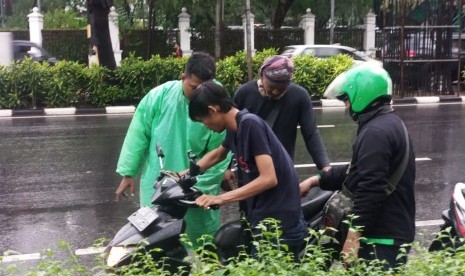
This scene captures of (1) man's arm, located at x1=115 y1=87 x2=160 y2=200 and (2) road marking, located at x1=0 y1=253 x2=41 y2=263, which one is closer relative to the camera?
(1) man's arm, located at x1=115 y1=87 x2=160 y2=200

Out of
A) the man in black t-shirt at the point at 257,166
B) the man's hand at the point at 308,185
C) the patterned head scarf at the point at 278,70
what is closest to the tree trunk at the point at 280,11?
the patterned head scarf at the point at 278,70

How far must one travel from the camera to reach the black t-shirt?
10.7 feet

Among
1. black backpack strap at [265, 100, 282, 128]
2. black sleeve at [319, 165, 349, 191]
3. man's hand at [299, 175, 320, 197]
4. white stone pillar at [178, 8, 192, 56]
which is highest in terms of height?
white stone pillar at [178, 8, 192, 56]

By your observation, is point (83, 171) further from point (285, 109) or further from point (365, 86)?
point (365, 86)

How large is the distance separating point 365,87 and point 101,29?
47.5 feet

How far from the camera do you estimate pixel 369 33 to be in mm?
26750

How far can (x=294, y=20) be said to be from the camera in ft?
104

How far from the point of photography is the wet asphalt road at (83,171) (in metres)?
6.48

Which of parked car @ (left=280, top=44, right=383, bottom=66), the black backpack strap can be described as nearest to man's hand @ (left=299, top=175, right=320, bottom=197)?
the black backpack strap

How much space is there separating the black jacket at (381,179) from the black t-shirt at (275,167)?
11.1 inches

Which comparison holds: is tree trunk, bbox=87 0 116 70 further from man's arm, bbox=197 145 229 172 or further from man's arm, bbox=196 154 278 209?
man's arm, bbox=196 154 278 209

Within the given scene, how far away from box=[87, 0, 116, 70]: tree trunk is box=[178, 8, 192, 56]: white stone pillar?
7443 mm

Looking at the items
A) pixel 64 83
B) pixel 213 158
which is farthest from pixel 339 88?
pixel 64 83

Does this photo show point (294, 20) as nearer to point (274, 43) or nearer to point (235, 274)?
point (274, 43)
